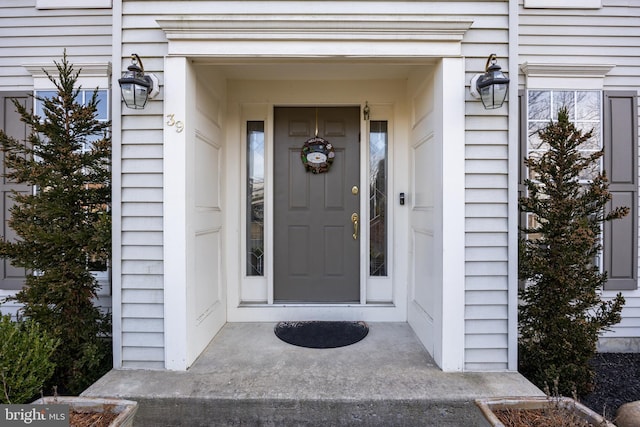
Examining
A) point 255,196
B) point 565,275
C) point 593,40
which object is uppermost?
point 593,40

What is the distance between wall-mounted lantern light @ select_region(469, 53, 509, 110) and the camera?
201 cm

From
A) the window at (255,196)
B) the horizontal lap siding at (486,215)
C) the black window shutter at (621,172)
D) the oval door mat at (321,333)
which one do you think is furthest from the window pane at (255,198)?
the black window shutter at (621,172)

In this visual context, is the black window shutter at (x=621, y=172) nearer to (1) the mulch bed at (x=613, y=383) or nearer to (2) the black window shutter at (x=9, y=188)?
(1) the mulch bed at (x=613, y=383)

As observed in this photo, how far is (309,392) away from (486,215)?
158 centimetres

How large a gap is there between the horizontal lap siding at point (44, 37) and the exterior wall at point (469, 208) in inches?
41.8

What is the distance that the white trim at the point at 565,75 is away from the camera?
2.88 m

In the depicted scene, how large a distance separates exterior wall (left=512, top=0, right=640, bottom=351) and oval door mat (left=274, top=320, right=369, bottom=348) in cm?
226

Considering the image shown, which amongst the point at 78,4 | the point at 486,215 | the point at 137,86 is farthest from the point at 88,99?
the point at 486,215

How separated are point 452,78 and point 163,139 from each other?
6.39 ft

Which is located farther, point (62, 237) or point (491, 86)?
point (62, 237)

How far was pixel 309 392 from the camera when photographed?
194 centimetres

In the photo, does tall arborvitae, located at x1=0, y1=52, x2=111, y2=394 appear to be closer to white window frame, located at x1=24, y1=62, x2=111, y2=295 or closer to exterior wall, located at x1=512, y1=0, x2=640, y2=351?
white window frame, located at x1=24, y1=62, x2=111, y2=295

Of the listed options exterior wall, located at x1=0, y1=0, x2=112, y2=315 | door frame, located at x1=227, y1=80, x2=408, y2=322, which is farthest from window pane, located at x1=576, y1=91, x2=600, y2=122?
exterior wall, located at x1=0, y1=0, x2=112, y2=315

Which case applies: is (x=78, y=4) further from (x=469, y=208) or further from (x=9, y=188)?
(x=469, y=208)
